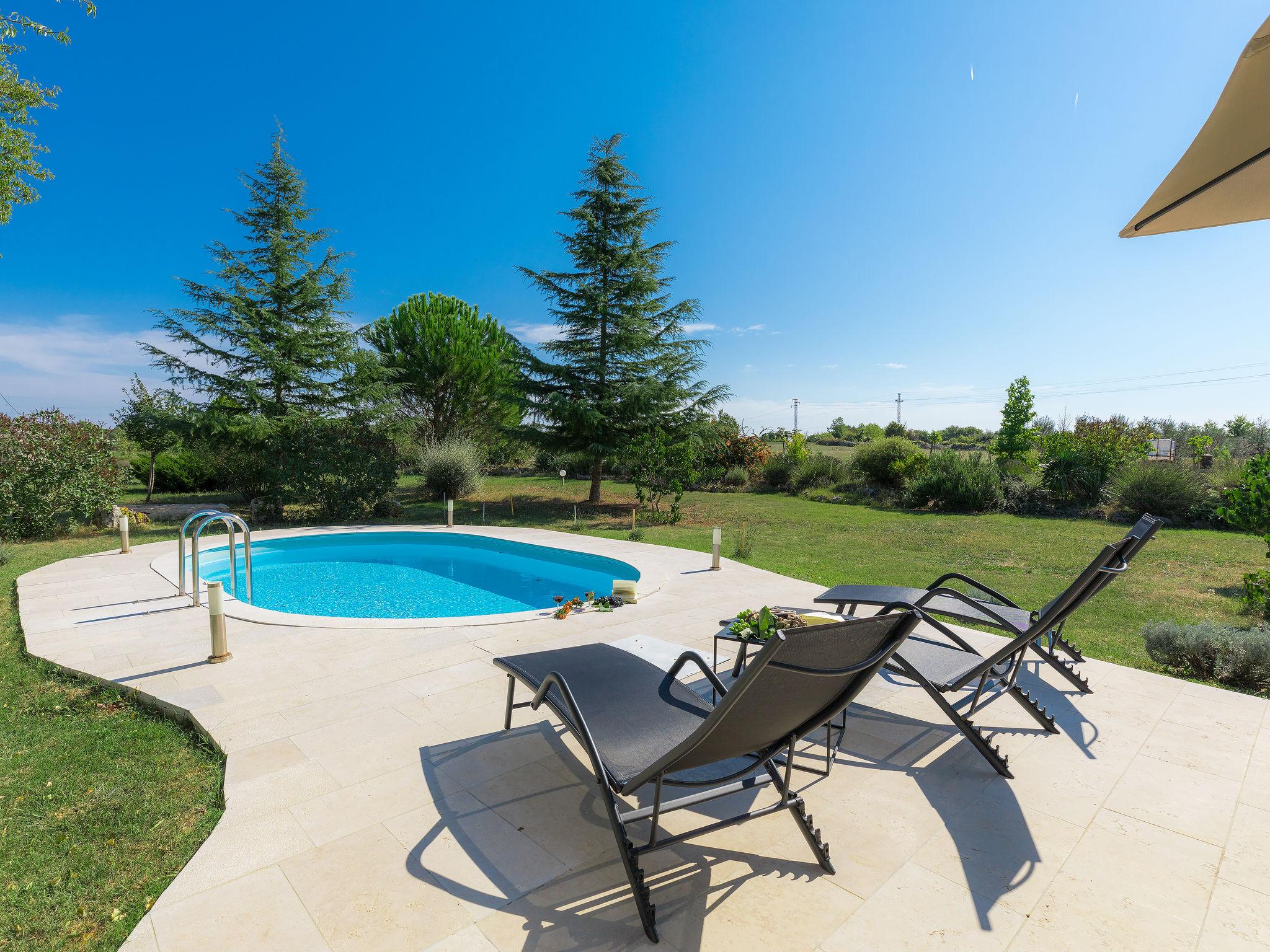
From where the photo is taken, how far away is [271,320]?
501 inches

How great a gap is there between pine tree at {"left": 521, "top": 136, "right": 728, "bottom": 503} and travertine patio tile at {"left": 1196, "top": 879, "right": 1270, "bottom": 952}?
13.7 m

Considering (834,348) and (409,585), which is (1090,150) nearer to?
(409,585)

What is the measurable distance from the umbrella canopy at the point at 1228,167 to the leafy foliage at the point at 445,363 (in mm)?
20071

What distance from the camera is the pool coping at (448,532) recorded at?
17.3ft

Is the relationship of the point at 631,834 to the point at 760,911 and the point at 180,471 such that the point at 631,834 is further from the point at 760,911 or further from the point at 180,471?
the point at 180,471

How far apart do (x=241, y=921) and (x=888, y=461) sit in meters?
18.6

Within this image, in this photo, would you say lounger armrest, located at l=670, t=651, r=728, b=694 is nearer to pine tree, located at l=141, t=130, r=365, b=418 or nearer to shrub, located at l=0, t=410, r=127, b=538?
shrub, located at l=0, t=410, r=127, b=538

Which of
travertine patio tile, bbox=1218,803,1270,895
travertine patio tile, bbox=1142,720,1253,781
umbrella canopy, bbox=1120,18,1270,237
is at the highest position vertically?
umbrella canopy, bbox=1120,18,1270,237

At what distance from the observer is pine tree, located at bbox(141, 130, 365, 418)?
12484 mm

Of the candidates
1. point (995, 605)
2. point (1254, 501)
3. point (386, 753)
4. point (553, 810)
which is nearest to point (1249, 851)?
point (995, 605)

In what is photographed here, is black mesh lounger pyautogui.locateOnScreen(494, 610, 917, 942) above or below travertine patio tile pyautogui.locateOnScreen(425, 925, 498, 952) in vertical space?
above

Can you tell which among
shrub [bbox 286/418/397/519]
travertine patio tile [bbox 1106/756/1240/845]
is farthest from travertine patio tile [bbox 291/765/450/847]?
shrub [bbox 286/418/397/519]

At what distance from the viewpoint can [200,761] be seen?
2.99 m

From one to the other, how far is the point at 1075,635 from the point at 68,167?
58.7 feet
